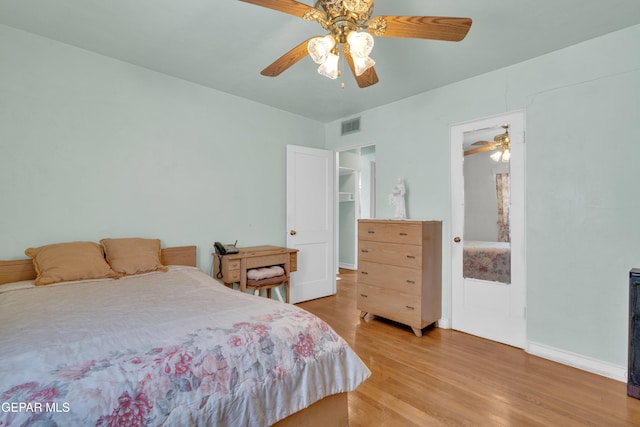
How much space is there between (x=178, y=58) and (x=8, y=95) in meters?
1.30

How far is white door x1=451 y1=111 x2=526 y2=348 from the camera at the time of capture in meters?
2.72

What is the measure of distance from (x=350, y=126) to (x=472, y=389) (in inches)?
133

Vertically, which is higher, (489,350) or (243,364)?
(243,364)

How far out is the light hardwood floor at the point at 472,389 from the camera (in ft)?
5.71

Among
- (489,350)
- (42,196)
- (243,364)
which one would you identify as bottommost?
(489,350)

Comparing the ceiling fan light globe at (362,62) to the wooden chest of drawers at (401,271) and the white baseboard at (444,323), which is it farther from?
the white baseboard at (444,323)

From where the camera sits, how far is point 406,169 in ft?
11.7

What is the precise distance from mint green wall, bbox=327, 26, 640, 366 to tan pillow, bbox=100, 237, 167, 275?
337 cm

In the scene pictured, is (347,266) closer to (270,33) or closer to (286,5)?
(270,33)

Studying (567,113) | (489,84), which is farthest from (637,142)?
(489,84)

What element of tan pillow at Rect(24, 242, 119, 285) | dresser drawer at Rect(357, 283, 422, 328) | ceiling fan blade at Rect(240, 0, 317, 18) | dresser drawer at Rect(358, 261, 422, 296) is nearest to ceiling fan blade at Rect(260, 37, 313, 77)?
ceiling fan blade at Rect(240, 0, 317, 18)

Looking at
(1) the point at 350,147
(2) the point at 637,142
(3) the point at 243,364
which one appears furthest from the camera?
(1) the point at 350,147

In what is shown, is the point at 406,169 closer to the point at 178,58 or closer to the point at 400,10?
the point at 400,10

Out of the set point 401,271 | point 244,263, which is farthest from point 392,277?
point 244,263
